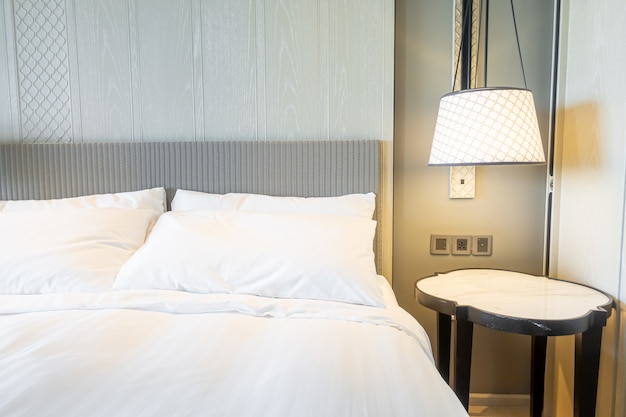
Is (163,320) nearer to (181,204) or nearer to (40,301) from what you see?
(40,301)

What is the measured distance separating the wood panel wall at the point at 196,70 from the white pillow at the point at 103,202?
0.94 feet

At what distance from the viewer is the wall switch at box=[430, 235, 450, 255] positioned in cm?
189

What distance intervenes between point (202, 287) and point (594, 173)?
144 centimetres

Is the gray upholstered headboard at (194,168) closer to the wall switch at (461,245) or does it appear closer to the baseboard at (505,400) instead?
the wall switch at (461,245)

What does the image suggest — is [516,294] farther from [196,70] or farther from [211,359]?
[196,70]

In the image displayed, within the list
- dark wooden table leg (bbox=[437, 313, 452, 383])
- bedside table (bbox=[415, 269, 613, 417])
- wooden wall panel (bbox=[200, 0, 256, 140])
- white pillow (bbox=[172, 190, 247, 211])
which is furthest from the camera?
wooden wall panel (bbox=[200, 0, 256, 140])

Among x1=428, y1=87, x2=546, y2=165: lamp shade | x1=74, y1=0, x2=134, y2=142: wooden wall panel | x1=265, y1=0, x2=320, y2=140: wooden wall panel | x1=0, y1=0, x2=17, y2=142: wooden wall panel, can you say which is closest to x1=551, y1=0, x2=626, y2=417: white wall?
x1=428, y1=87, x2=546, y2=165: lamp shade

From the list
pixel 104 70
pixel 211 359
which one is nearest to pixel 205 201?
pixel 104 70

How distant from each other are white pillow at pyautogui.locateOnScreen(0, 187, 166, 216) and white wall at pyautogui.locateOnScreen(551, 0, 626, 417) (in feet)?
5.57

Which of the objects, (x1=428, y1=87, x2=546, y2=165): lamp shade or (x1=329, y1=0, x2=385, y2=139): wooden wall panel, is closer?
(x1=428, y1=87, x2=546, y2=165): lamp shade

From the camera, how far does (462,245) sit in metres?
1.88

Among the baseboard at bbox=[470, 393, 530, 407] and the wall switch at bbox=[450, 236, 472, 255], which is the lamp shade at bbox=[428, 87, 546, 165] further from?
the baseboard at bbox=[470, 393, 530, 407]

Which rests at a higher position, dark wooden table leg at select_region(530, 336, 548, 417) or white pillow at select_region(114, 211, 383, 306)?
white pillow at select_region(114, 211, 383, 306)

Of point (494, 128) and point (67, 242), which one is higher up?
point (494, 128)
